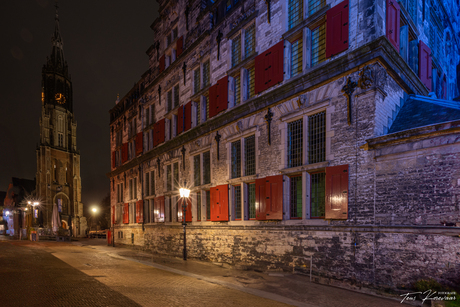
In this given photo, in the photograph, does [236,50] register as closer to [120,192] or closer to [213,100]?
[213,100]

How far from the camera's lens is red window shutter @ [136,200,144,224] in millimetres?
24147

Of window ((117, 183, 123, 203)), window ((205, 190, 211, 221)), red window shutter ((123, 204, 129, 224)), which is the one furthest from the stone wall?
window ((117, 183, 123, 203))

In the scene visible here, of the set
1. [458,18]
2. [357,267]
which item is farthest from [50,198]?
[458,18]

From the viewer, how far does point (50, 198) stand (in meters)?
54.3

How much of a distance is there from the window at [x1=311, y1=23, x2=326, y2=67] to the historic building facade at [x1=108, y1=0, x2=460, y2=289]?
0.17 feet

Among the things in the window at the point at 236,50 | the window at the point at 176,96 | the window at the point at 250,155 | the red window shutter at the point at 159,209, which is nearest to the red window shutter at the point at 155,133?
the window at the point at 176,96

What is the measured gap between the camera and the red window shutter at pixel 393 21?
32.3ft

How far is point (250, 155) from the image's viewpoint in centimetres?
1412

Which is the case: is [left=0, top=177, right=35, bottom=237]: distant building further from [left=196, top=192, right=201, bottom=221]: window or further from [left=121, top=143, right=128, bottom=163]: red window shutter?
[left=196, top=192, right=201, bottom=221]: window

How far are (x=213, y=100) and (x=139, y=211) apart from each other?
44.2 ft

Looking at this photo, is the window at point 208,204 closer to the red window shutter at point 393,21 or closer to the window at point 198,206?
the window at point 198,206

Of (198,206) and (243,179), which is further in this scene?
→ (198,206)

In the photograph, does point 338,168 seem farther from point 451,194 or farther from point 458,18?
point 458,18

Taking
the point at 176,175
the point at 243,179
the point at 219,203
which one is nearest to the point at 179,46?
the point at 176,175
